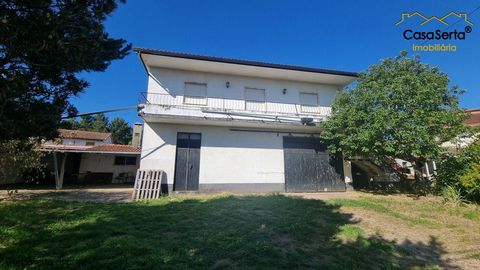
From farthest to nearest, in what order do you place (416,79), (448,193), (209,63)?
(209,63)
(416,79)
(448,193)

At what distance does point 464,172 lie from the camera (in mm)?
9023

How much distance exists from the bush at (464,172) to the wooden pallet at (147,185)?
12228 mm

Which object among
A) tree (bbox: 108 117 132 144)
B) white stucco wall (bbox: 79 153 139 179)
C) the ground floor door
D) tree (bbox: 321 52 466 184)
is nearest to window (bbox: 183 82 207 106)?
the ground floor door

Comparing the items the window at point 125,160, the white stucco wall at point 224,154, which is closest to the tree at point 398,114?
the white stucco wall at point 224,154

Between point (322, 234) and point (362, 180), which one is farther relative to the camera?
point (362, 180)

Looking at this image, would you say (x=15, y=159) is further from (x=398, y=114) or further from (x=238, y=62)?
(x=398, y=114)

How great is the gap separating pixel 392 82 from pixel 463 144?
4431 mm

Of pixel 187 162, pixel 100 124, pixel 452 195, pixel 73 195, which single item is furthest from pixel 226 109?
pixel 100 124

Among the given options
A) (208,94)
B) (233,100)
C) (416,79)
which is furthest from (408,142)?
(208,94)

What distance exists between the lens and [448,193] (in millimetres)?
8938

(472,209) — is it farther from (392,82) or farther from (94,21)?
(94,21)

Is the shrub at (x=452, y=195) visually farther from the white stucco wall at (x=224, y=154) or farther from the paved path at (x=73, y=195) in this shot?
the paved path at (x=73, y=195)

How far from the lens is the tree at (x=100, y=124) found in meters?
46.8

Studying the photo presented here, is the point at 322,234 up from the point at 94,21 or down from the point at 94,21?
down
